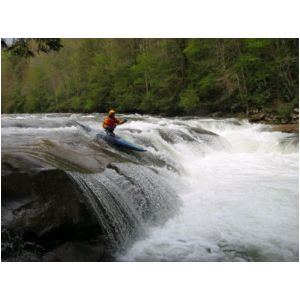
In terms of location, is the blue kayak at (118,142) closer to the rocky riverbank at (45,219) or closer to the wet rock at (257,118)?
the rocky riverbank at (45,219)

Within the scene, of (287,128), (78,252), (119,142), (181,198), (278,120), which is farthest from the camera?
(278,120)

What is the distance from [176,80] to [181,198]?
21.5 ft

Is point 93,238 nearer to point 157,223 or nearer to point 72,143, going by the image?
point 157,223

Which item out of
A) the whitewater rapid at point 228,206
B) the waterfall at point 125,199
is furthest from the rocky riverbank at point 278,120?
the waterfall at point 125,199

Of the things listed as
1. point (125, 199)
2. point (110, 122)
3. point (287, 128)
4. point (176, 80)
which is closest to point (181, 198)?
point (125, 199)

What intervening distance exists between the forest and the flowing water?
5.50 ft

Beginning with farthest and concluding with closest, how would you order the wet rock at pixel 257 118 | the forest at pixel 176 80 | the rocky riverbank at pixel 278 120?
the wet rock at pixel 257 118 < the rocky riverbank at pixel 278 120 < the forest at pixel 176 80

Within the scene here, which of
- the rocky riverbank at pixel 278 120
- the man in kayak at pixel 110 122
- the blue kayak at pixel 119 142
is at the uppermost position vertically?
the rocky riverbank at pixel 278 120

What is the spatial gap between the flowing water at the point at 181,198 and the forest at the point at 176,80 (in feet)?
5.50

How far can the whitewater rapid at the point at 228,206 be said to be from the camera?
3.18m

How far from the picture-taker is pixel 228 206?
165 inches

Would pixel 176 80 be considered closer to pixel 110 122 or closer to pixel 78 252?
pixel 110 122

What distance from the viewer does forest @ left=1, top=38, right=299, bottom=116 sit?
726 centimetres
